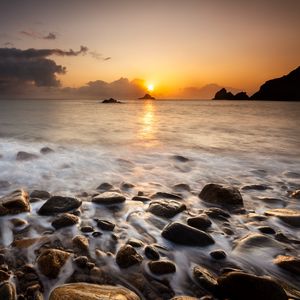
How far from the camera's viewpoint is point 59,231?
3.14 meters

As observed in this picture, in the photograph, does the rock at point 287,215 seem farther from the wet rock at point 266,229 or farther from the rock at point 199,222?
the rock at point 199,222

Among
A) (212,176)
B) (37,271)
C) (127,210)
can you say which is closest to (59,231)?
(37,271)

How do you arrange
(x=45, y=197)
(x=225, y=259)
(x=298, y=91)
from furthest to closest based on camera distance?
(x=298, y=91)
(x=45, y=197)
(x=225, y=259)

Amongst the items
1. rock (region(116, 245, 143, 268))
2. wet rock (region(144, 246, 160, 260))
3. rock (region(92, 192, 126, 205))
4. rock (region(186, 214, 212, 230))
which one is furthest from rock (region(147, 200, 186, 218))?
rock (region(116, 245, 143, 268))

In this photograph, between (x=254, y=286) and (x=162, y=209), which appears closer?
(x=254, y=286)

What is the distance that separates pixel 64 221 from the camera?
3.27 m

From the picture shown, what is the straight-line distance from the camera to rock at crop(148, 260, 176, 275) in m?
2.43

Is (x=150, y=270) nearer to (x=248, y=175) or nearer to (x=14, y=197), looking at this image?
(x=14, y=197)

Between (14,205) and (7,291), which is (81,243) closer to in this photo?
(7,291)

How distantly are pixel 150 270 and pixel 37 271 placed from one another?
1008 mm

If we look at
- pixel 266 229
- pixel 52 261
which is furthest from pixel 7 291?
pixel 266 229

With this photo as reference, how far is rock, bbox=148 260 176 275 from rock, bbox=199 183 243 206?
6.23 ft

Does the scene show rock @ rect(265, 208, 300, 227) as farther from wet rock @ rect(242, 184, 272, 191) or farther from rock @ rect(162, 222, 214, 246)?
rock @ rect(162, 222, 214, 246)

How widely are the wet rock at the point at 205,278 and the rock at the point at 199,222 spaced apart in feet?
2.73
